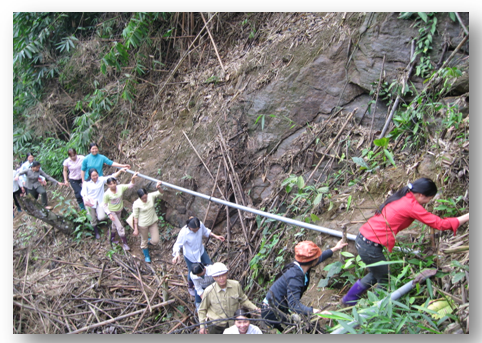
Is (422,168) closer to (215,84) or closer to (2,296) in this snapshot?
(215,84)

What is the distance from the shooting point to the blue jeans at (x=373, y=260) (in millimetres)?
2408

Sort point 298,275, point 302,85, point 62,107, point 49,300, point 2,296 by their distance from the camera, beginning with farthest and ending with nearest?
point 62,107, point 49,300, point 302,85, point 2,296, point 298,275

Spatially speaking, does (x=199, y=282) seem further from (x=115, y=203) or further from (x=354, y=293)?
(x=115, y=203)

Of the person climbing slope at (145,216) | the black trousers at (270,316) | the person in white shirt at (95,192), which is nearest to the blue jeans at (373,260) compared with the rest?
the black trousers at (270,316)

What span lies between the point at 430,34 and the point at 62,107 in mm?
5946

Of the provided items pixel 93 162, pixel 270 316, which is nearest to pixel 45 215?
pixel 93 162

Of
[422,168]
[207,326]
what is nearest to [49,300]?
[207,326]

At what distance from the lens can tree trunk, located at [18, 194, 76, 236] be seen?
4684mm

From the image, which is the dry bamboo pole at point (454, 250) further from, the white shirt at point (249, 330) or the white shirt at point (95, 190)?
the white shirt at point (95, 190)

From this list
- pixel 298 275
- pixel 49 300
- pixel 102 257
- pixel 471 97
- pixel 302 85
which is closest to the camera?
pixel 298 275

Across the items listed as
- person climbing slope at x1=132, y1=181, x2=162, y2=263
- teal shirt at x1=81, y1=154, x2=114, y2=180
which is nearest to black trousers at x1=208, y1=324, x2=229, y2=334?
person climbing slope at x1=132, y1=181, x2=162, y2=263

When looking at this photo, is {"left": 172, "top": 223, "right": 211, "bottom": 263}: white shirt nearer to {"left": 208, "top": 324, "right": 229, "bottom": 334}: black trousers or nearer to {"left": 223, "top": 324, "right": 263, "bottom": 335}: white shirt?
{"left": 208, "top": 324, "right": 229, "bottom": 334}: black trousers

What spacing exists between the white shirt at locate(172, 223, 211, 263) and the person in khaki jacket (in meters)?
0.73

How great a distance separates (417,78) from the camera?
10.7 ft
